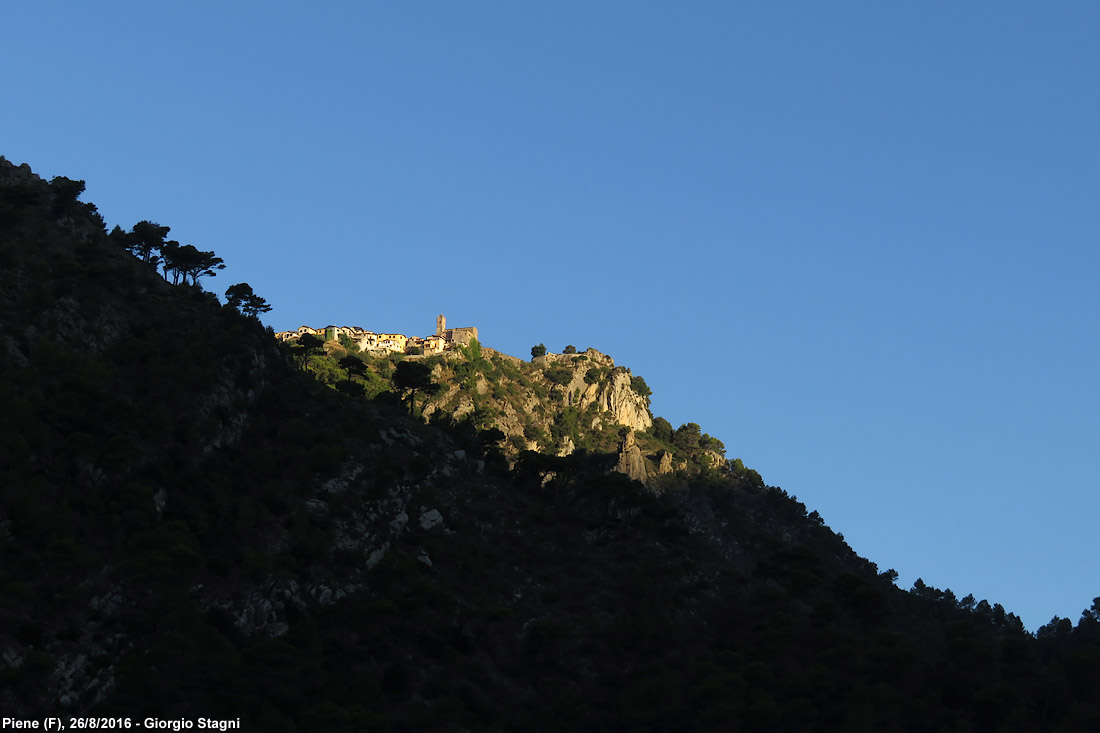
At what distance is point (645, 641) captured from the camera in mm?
99500

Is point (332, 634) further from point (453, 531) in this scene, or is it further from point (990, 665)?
point (990, 665)

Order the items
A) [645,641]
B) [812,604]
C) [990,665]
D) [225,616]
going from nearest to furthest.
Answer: [225,616], [645,641], [990,665], [812,604]

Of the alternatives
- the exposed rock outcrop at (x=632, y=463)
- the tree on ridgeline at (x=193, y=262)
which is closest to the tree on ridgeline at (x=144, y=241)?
the tree on ridgeline at (x=193, y=262)

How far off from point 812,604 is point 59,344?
278 feet

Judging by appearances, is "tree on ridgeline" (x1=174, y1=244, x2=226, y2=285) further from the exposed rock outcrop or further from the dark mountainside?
the exposed rock outcrop

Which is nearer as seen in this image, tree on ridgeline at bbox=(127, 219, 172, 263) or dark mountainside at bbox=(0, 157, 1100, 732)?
dark mountainside at bbox=(0, 157, 1100, 732)

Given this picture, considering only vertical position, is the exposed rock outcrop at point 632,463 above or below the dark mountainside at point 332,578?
above

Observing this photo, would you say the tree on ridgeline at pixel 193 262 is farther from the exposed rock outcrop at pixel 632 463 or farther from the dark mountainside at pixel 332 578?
the exposed rock outcrop at pixel 632 463

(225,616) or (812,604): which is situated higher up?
(812,604)

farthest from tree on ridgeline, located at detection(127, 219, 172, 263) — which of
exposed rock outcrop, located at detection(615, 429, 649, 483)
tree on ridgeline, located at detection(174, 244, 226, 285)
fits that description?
exposed rock outcrop, located at detection(615, 429, 649, 483)

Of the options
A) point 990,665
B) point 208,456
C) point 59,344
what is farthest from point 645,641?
point 59,344

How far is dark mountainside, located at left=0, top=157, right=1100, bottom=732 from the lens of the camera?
79625 mm

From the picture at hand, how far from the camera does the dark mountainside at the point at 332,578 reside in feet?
261

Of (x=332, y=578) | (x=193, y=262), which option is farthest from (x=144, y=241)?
(x=332, y=578)
